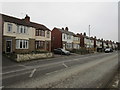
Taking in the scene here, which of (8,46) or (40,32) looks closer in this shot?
(8,46)

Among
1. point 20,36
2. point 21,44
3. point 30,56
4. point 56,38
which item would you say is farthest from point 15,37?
point 56,38

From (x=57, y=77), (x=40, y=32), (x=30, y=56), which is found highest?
(x=40, y=32)

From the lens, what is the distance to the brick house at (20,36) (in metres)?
25.1

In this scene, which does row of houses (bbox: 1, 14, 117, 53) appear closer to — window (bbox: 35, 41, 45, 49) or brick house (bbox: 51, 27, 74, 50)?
window (bbox: 35, 41, 45, 49)

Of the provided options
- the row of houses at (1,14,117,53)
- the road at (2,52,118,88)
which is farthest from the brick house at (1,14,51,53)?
the road at (2,52,118,88)

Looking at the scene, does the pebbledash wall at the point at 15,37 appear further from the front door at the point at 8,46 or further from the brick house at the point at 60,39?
the brick house at the point at 60,39

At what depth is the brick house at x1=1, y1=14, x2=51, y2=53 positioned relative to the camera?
25144 millimetres

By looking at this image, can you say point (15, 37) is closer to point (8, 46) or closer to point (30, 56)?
point (8, 46)

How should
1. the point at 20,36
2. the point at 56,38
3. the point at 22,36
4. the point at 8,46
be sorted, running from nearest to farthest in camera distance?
the point at 8,46 < the point at 20,36 < the point at 22,36 < the point at 56,38

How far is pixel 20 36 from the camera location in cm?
2806

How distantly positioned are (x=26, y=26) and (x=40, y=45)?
6.80 metres

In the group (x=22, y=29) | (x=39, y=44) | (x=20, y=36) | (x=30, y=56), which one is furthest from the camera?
(x=39, y=44)

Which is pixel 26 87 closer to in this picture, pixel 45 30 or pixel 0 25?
pixel 0 25

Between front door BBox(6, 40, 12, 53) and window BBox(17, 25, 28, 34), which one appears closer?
front door BBox(6, 40, 12, 53)
